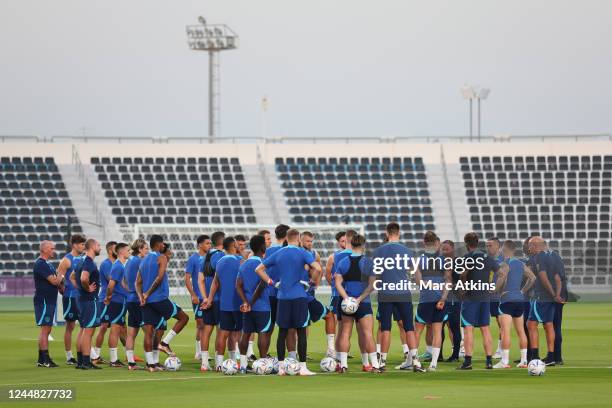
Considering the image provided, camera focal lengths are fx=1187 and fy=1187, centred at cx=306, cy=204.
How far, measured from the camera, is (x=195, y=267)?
20.4 m

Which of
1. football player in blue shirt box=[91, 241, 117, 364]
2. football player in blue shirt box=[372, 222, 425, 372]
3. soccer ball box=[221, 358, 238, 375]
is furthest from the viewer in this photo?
football player in blue shirt box=[91, 241, 117, 364]

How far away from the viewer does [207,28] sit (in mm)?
76375

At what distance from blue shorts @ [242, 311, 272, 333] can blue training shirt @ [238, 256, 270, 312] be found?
0.20 ft

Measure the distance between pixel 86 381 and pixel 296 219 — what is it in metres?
41.4

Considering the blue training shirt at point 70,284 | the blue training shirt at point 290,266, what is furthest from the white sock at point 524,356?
the blue training shirt at point 70,284

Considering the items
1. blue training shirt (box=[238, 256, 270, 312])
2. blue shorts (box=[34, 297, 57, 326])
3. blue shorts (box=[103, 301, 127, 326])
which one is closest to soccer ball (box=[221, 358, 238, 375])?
blue training shirt (box=[238, 256, 270, 312])

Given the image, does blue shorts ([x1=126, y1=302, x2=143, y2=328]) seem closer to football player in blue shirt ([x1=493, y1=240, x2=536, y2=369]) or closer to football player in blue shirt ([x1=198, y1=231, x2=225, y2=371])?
football player in blue shirt ([x1=198, y1=231, x2=225, y2=371])

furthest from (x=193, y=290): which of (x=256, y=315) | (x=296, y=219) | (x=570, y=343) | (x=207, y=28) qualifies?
(x=207, y=28)

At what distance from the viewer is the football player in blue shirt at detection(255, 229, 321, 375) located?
17.4 meters

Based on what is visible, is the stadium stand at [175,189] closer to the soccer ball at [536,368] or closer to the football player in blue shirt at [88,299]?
the football player in blue shirt at [88,299]

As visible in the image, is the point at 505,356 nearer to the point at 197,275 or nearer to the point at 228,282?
the point at 228,282

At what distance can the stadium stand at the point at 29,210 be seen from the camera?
5416 cm

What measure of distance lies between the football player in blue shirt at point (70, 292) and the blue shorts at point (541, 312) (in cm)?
749

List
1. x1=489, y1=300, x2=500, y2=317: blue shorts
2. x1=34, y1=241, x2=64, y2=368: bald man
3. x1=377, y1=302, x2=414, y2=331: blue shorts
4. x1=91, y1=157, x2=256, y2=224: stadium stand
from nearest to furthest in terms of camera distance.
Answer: x1=377, y1=302, x2=414, y2=331: blue shorts < x1=489, y1=300, x2=500, y2=317: blue shorts < x1=34, y1=241, x2=64, y2=368: bald man < x1=91, y1=157, x2=256, y2=224: stadium stand
